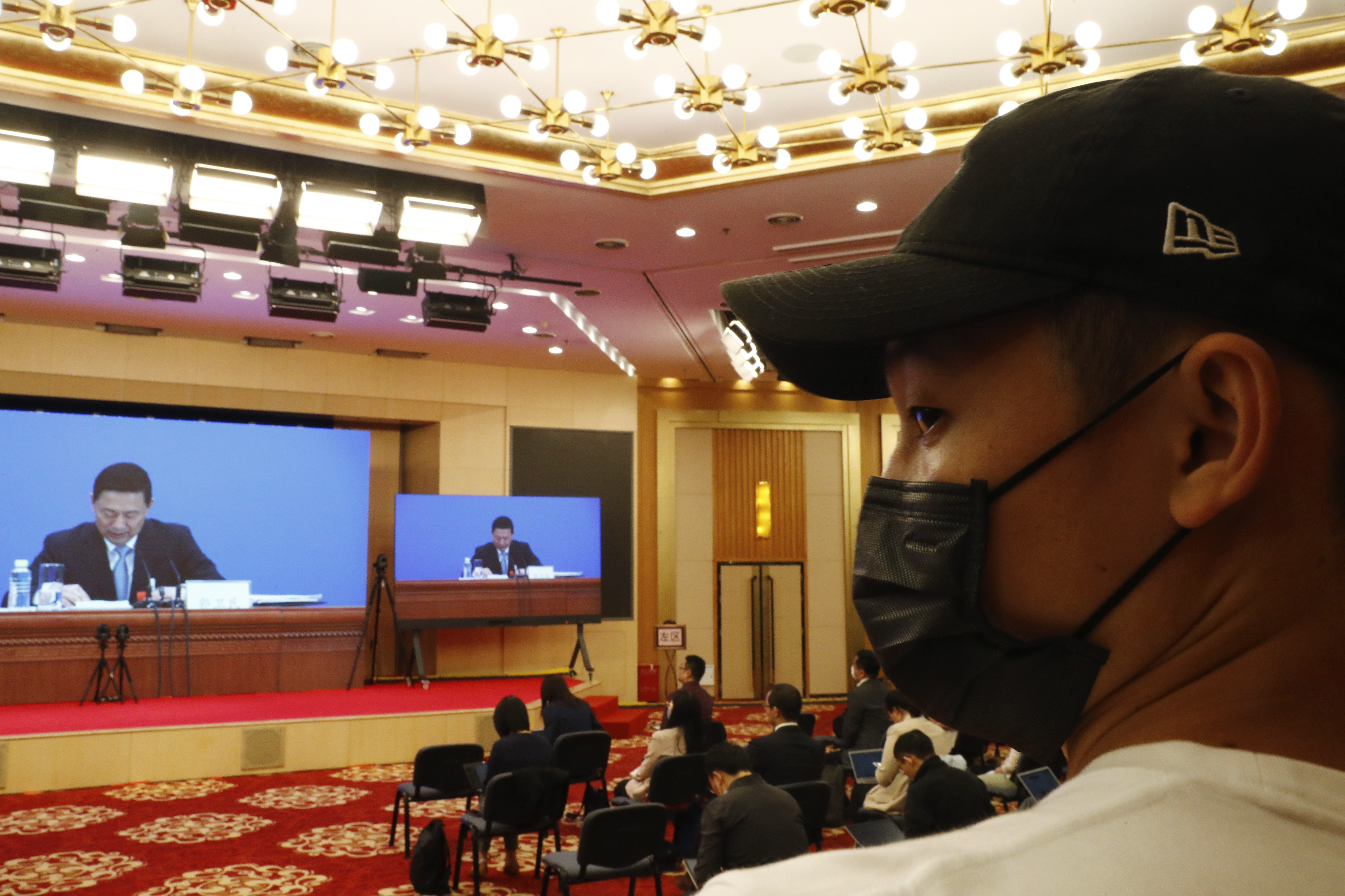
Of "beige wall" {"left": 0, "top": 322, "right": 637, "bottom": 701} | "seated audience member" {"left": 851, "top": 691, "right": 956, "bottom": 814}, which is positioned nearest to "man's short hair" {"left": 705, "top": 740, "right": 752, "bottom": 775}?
"seated audience member" {"left": 851, "top": 691, "right": 956, "bottom": 814}

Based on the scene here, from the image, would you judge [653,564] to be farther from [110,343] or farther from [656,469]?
[110,343]

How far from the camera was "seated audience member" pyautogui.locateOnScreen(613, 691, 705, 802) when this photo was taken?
6.34m

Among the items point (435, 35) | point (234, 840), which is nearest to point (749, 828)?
point (435, 35)

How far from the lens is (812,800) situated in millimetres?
5141

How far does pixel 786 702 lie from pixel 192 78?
16.8ft

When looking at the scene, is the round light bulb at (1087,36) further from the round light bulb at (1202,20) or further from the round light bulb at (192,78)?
the round light bulb at (192,78)

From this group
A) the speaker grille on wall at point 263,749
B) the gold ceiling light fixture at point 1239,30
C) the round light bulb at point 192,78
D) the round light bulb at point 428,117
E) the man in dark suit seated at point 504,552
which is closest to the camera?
the gold ceiling light fixture at point 1239,30

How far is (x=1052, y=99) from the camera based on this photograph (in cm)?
61

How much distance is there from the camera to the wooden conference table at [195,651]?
984cm

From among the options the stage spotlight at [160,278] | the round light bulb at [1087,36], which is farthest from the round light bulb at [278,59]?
the round light bulb at [1087,36]

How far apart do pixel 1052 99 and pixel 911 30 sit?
5.44 metres

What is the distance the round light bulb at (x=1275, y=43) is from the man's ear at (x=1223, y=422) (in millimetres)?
4893

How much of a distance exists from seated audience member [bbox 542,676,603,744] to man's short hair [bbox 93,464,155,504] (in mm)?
6024

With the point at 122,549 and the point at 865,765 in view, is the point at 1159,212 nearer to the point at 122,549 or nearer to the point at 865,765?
the point at 865,765
